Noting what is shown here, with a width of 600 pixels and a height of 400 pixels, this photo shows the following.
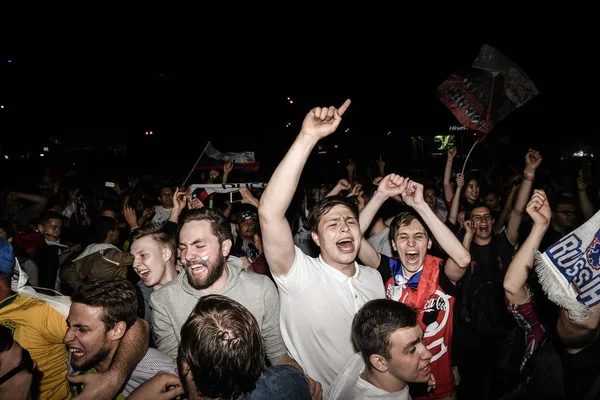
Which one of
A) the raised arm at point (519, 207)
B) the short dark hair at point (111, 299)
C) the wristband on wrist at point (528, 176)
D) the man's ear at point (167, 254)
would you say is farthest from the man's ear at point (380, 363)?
the wristband on wrist at point (528, 176)

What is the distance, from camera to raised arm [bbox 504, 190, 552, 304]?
248 cm

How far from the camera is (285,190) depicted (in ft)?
6.68

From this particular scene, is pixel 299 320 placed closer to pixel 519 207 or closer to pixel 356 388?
pixel 356 388

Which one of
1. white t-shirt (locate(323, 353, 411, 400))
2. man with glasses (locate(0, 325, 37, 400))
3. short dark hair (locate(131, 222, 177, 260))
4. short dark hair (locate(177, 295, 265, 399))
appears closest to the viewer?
short dark hair (locate(177, 295, 265, 399))

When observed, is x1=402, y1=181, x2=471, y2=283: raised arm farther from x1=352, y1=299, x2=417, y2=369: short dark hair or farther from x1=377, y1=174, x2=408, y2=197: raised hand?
x1=352, y1=299, x2=417, y2=369: short dark hair

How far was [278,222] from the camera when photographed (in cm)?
208

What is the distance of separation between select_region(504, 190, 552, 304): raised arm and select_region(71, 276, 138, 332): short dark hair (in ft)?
8.44

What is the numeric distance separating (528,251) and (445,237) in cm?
56

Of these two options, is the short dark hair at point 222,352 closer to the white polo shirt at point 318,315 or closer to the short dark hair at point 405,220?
the white polo shirt at point 318,315

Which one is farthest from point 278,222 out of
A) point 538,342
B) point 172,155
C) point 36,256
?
point 172,155

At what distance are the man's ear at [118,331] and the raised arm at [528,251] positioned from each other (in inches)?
102

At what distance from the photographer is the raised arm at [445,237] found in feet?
9.23

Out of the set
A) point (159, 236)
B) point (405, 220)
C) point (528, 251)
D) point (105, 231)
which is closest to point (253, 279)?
point (159, 236)

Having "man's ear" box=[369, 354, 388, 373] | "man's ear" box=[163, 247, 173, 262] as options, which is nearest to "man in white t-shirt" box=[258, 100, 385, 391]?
"man's ear" box=[369, 354, 388, 373]
